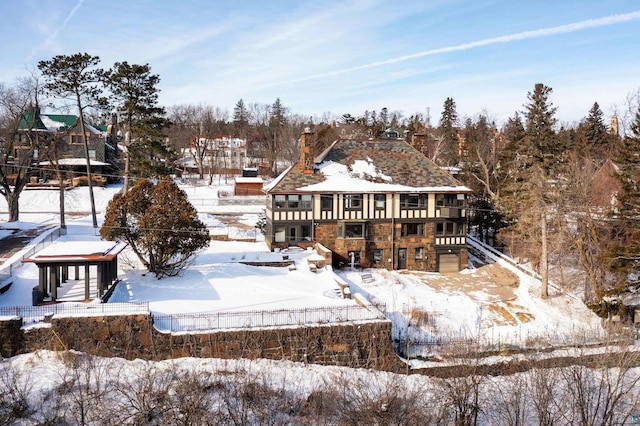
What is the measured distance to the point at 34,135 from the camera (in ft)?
127

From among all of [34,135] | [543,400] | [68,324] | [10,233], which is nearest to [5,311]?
[68,324]

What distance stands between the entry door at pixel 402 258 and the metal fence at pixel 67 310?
1909cm

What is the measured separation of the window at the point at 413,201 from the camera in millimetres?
33188

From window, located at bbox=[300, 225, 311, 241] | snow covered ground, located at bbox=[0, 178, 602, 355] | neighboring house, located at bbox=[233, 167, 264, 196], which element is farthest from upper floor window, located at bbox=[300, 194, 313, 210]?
neighboring house, located at bbox=[233, 167, 264, 196]

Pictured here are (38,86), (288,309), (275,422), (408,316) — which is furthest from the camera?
(38,86)

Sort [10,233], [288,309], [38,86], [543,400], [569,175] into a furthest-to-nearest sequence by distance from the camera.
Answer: [38,86] → [10,233] → [569,175] → [288,309] → [543,400]

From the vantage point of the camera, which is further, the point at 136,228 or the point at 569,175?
the point at 569,175

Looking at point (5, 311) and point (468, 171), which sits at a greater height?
point (468, 171)

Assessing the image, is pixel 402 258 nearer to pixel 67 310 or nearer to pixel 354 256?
pixel 354 256

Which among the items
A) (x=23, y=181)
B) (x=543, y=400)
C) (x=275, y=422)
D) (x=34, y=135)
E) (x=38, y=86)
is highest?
(x=38, y=86)

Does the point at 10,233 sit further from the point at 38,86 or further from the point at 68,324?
the point at 68,324

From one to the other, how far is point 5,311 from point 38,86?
75.0ft

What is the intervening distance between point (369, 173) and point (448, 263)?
333 inches

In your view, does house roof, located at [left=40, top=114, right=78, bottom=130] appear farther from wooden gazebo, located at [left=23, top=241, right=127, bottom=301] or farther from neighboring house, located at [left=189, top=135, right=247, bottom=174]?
wooden gazebo, located at [left=23, top=241, right=127, bottom=301]
